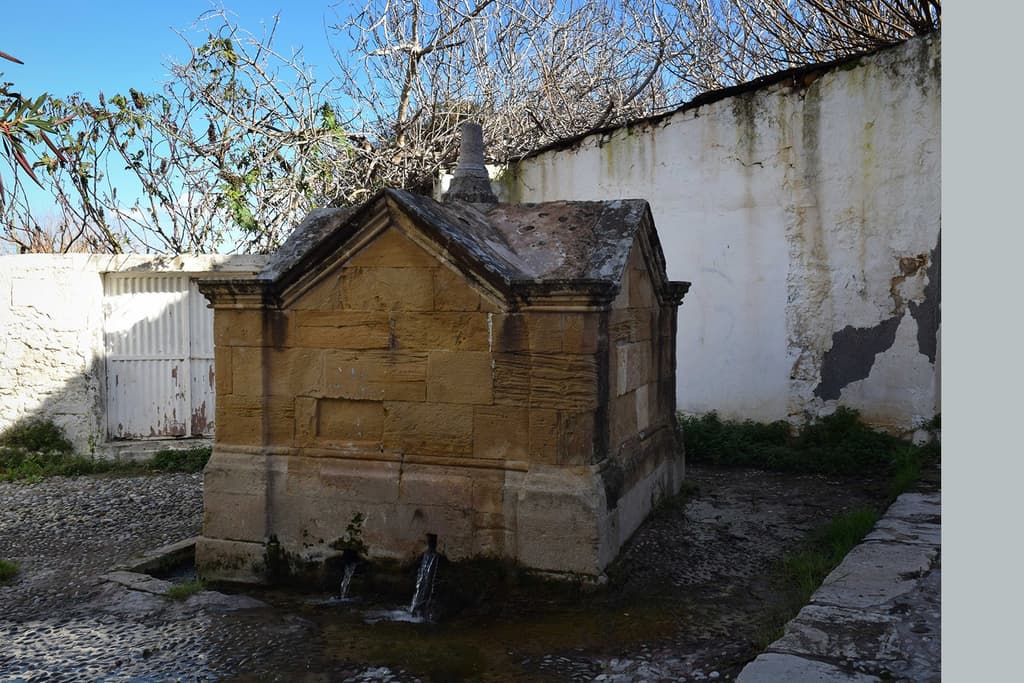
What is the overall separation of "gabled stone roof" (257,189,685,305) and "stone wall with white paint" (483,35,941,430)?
3.49 m

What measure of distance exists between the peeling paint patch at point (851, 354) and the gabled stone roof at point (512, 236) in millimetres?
3583

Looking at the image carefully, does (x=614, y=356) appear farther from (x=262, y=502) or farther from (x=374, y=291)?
(x=262, y=502)

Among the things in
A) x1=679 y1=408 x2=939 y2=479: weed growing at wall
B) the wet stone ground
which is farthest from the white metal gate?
x1=679 y1=408 x2=939 y2=479: weed growing at wall

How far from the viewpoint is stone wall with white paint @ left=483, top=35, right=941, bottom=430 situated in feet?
26.8

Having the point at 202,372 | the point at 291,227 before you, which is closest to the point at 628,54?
the point at 291,227

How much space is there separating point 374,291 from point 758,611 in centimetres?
280

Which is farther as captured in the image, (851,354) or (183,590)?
(851,354)

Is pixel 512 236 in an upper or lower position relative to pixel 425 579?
upper

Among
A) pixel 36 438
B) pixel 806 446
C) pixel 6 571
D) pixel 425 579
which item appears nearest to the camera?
pixel 425 579

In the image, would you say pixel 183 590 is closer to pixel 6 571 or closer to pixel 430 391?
pixel 6 571

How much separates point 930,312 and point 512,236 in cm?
475

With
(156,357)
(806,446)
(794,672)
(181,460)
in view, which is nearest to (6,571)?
(181,460)

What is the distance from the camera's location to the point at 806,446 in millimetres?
8469

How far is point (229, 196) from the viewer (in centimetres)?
1056
